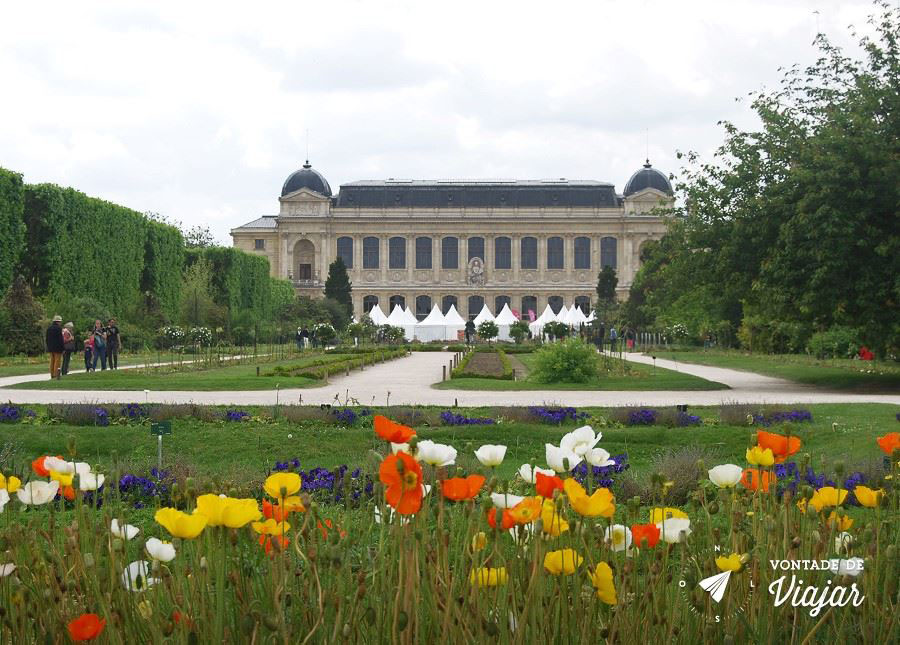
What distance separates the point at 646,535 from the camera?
7.84 feet

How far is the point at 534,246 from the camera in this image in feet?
300

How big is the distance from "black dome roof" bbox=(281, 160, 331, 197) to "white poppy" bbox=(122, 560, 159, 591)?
3551 inches

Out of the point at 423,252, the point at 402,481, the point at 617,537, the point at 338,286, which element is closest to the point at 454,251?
the point at 423,252

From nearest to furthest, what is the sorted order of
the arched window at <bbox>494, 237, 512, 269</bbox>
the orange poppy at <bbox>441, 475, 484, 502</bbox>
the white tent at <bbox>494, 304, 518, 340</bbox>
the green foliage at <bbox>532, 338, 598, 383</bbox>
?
the orange poppy at <bbox>441, 475, 484, 502</bbox>, the green foliage at <bbox>532, 338, 598, 383</bbox>, the white tent at <bbox>494, 304, 518, 340</bbox>, the arched window at <bbox>494, 237, 512, 269</bbox>

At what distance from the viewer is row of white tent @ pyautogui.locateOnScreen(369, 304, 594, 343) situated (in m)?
52.2

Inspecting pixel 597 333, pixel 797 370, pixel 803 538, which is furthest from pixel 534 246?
pixel 803 538

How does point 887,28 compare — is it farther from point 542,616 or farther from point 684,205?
point 542,616

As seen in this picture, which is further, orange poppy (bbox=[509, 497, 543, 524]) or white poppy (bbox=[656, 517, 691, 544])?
white poppy (bbox=[656, 517, 691, 544])

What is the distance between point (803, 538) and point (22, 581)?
199cm

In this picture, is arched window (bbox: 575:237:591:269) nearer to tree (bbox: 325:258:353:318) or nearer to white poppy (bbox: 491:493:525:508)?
tree (bbox: 325:258:353:318)

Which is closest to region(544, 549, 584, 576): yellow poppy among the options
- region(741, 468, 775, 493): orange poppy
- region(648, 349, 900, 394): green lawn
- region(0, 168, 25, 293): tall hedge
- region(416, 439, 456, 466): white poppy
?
region(416, 439, 456, 466): white poppy

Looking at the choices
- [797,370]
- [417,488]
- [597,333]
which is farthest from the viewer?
[597,333]

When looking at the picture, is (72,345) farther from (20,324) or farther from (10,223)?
(10,223)

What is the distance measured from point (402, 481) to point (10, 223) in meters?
33.6
